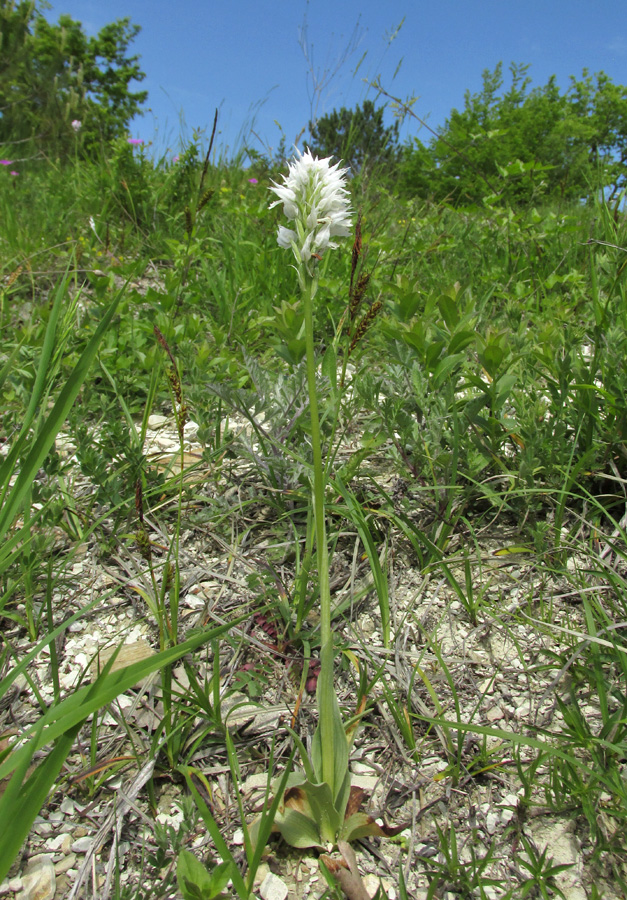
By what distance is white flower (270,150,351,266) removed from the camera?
38.2 inches

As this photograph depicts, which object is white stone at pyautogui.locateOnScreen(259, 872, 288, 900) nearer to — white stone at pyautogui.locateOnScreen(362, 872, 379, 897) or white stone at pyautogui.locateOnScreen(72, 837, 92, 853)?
white stone at pyautogui.locateOnScreen(362, 872, 379, 897)

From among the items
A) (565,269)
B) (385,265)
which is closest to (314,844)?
(385,265)

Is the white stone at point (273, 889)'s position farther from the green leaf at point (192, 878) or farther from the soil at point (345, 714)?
the green leaf at point (192, 878)

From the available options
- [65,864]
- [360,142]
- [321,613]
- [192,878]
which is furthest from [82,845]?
[360,142]

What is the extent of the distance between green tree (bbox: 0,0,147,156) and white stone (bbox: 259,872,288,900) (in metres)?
6.39

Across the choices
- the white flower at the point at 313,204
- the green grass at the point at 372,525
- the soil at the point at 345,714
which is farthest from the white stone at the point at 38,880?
the white flower at the point at 313,204

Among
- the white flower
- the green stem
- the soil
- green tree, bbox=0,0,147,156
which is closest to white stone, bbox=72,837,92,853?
the soil

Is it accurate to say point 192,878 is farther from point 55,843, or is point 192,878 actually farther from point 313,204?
point 313,204

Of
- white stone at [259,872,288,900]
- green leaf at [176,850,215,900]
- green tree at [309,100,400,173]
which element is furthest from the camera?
green tree at [309,100,400,173]

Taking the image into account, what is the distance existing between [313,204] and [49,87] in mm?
18315

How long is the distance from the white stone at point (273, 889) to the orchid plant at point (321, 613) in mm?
75

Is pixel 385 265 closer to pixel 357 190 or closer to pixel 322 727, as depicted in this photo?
pixel 357 190

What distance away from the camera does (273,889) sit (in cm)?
101

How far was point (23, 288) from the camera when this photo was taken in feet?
10.6
